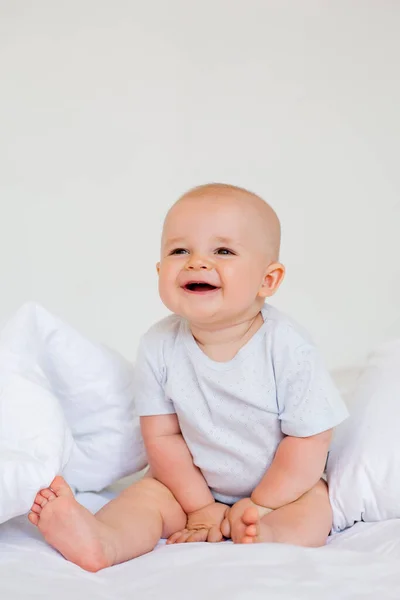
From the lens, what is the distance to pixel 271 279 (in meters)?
1.40

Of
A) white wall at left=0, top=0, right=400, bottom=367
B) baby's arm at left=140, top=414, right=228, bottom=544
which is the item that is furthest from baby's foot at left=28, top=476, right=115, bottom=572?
white wall at left=0, top=0, right=400, bottom=367

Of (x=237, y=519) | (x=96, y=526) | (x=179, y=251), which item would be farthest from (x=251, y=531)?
(x=179, y=251)

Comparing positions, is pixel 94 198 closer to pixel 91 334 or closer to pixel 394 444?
pixel 91 334

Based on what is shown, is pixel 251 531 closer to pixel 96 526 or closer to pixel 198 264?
pixel 96 526

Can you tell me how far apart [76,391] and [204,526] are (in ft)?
1.07

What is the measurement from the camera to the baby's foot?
3.80ft

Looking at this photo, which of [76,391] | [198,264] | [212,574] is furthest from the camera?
[76,391]

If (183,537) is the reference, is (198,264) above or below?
above

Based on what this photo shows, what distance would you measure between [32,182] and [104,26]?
0.50 metres

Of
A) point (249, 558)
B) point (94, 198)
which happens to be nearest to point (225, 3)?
point (94, 198)

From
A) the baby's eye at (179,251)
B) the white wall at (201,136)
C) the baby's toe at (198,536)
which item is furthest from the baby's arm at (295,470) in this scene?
the white wall at (201,136)

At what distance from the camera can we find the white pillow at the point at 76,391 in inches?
53.8

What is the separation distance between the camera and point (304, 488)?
4.50 feet

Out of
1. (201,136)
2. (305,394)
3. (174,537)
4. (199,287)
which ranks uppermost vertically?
(201,136)
